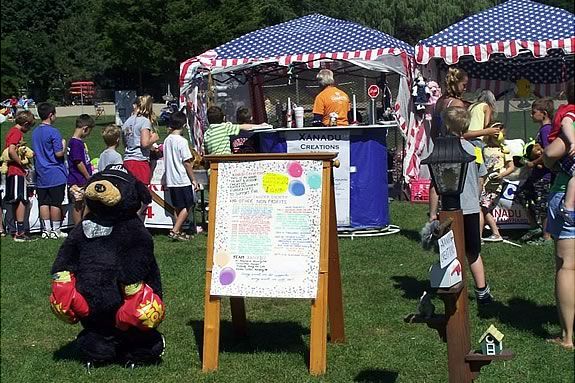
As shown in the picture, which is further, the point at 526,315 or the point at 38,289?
the point at 38,289

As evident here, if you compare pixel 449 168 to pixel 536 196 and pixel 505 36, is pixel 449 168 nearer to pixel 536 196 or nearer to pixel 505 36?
pixel 536 196

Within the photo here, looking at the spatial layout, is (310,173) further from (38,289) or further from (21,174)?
(21,174)

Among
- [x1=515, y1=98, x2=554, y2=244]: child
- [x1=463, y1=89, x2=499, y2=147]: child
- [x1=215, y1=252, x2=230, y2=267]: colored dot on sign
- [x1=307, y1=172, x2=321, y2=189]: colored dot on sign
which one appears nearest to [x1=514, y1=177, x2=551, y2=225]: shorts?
[x1=515, y1=98, x2=554, y2=244]: child

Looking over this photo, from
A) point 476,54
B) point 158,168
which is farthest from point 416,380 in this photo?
point 476,54

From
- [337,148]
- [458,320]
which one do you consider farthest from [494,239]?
[458,320]

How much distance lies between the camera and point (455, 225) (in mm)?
3432

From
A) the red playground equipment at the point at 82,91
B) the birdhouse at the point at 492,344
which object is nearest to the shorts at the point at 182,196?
the birdhouse at the point at 492,344

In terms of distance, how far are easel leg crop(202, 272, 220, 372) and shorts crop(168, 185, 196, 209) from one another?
434 cm

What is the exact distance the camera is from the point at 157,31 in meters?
36.8

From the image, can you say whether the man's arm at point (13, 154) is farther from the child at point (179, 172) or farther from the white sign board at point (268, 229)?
the white sign board at point (268, 229)

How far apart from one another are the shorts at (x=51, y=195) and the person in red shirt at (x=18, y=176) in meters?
0.35

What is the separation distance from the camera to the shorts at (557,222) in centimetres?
463

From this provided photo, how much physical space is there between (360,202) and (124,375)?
4.63 metres

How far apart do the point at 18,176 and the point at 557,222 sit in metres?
6.84
